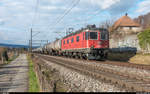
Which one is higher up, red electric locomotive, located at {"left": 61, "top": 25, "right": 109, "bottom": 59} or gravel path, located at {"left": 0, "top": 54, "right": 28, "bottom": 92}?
red electric locomotive, located at {"left": 61, "top": 25, "right": 109, "bottom": 59}

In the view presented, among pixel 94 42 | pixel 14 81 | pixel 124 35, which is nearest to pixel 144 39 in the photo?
pixel 94 42

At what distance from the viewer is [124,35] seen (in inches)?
1364

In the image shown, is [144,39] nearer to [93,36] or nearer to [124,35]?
[93,36]

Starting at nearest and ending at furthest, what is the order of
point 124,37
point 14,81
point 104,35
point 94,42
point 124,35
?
point 14,81, point 94,42, point 104,35, point 124,37, point 124,35

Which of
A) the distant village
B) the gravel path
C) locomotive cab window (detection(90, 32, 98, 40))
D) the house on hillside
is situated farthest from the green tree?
the gravel path

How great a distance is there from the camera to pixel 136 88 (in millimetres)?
5871

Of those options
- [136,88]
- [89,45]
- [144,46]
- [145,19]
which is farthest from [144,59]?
[145,19]

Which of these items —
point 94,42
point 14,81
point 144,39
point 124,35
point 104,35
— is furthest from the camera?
point 124,35

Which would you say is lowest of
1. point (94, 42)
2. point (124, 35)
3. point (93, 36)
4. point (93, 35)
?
point (94, 42)

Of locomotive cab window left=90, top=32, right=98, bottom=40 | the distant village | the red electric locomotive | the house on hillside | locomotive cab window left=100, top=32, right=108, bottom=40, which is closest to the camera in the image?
the red electric locomotive

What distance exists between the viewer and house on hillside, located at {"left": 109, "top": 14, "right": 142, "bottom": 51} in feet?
83.4

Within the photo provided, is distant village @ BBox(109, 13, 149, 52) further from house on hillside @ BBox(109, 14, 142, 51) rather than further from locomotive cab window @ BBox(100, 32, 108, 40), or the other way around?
locomotive cab window @ BBox(100, 32, 108, 40)

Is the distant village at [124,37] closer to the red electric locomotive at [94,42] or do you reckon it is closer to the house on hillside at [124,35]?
the house on hillside at [124,35]

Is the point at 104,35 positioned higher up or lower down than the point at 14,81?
higher up
